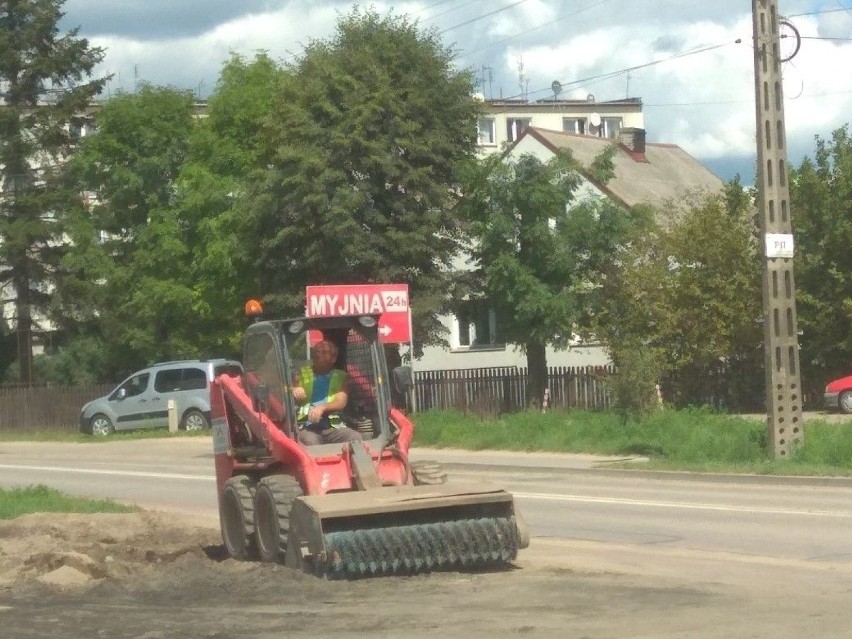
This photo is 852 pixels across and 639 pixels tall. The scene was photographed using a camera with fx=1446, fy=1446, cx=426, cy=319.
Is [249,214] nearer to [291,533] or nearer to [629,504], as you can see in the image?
[629,504]

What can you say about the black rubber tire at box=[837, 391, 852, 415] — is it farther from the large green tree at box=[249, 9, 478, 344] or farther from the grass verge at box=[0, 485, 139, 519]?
the grass verge at box=[0, 485, 139, 519]

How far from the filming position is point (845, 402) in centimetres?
3316

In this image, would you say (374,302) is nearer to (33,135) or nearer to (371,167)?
(371,167)

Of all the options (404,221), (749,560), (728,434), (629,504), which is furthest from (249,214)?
(749,560)

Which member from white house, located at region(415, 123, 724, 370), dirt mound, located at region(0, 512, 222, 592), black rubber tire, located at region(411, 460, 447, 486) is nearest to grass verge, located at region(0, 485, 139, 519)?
dirt mound, located at region(0, 512, 222, 592)

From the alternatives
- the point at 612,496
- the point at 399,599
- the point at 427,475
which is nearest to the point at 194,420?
the point at 612,496

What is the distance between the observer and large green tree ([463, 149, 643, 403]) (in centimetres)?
3650

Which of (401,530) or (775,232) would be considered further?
(775,232)

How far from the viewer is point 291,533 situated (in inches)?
439

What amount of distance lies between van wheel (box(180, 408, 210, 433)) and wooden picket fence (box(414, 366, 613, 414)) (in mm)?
6005

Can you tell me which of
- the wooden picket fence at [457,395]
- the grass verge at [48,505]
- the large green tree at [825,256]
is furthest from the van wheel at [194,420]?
the grass verge at [48,505]

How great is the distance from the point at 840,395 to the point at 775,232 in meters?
12.6

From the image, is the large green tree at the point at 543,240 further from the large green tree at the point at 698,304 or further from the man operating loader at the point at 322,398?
the man operating loader at the point at 322,398

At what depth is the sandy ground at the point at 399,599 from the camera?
883 cm
